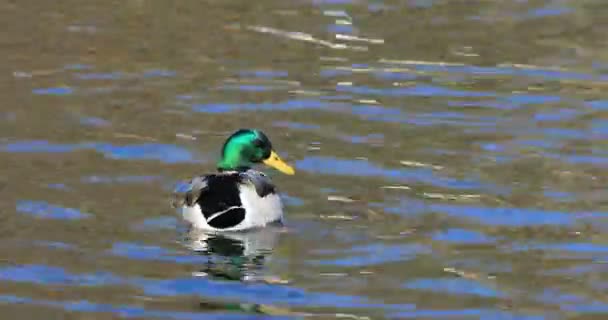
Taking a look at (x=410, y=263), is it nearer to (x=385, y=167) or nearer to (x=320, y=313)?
(x=320, y=313)

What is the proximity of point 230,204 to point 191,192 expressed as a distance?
350mm

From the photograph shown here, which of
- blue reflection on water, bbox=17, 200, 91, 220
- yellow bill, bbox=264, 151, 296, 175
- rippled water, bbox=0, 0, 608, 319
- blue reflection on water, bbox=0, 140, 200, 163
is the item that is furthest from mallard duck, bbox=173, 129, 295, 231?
blue reflection on water, bbox=0, 140, 200, 163

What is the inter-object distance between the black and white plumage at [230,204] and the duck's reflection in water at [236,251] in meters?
0.07

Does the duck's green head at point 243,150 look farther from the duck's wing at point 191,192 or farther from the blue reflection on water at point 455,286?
the blue reflection on water at point 455,286

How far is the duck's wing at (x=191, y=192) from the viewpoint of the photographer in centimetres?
1259

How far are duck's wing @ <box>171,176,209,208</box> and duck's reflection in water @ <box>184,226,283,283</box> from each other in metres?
0.26

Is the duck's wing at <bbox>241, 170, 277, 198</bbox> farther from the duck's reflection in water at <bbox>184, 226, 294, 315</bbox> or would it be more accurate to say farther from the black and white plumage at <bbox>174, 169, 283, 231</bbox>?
the duck's reflection in water at <bbox>184, 226, 294, 315</bbox>

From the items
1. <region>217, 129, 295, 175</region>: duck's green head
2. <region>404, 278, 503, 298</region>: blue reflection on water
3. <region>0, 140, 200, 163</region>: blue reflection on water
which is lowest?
<region>404, 278, 503, 298</region>: blue reflection on water

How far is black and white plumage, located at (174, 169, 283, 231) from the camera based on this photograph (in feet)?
40.9

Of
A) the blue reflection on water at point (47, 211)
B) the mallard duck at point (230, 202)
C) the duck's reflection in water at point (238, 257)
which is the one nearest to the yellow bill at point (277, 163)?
the mallard duck at point (230, 202)

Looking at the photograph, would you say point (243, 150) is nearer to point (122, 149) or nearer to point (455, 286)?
point (122, 149)

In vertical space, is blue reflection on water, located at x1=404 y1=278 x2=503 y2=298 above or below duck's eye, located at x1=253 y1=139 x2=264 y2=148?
below

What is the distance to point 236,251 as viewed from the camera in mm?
12125

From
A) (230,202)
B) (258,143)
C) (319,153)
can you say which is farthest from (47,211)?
(319,153)
